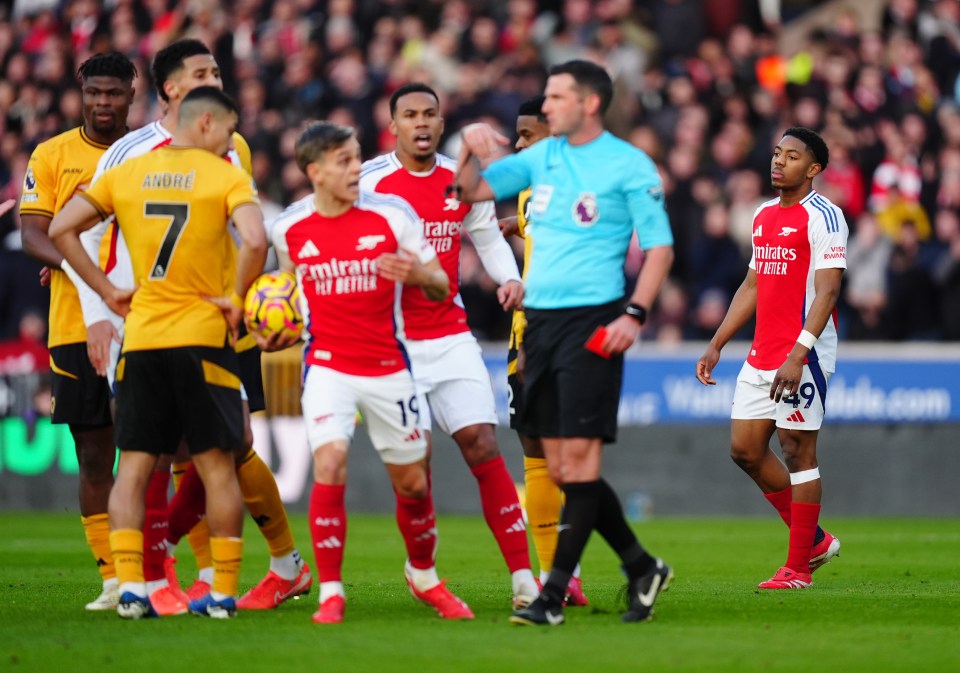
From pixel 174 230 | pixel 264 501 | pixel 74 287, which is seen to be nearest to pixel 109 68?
pixel 74 287

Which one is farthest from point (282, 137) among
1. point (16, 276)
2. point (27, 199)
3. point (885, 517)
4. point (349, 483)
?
point (27, 199)

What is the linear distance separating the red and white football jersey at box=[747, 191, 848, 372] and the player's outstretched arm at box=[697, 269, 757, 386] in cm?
15

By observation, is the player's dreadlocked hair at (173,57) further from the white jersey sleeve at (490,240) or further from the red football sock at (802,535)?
the red football sock at (802,535)

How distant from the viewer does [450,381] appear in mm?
8539

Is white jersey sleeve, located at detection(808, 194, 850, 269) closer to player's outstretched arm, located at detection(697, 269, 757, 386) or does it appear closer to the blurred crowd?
player's outstretched arm, located at detection(697, 269, 757, 386)

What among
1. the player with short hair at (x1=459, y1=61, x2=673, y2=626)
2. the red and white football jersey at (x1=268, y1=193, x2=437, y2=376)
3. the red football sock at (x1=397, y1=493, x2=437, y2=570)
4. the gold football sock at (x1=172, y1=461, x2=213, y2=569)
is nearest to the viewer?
the player with short hair at (x1=459, y1=61, x2=673, y2=626)

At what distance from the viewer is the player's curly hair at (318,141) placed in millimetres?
7836

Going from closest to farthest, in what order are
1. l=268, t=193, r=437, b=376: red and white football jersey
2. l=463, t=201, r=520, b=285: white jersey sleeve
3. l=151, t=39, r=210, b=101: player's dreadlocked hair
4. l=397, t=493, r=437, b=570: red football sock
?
l=268, t=193, r=437, b=376: red and white football jersey
l=397, t=493, r=437, b=570: red football sock
l=151, t=39, r=210, b=101: player's dreadlocked hair
l=463, t=201, r=520, b=285: white jersey sleeve

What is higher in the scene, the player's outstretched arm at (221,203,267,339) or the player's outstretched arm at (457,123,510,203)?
the player's outstretched arm at (457,123,510,203)

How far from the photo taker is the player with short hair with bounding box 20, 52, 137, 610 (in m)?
9.12

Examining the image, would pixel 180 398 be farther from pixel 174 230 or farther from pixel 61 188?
pixel 61 188

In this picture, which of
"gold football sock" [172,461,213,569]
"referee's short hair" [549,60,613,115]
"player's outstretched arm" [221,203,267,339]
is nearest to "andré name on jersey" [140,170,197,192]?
"player's outstretched arm" [221,203,267,339]

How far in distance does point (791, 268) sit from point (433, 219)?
2602 millimetres

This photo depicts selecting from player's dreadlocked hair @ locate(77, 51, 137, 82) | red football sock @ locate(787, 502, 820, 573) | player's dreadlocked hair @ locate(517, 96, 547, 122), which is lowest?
red football sock @ locate(787, 502, 820, 573)
